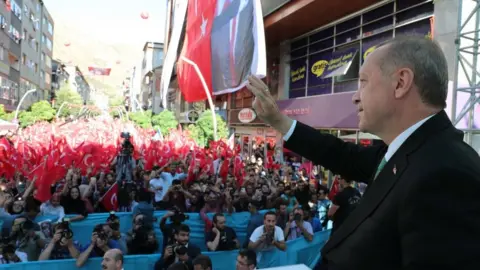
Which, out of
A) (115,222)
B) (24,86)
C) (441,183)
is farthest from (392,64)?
(24,86)

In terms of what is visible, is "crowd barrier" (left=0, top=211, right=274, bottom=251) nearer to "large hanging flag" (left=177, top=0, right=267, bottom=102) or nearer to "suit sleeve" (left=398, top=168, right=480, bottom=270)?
"suit sleeve" (left=398, top=168, right=480, bottom=270)

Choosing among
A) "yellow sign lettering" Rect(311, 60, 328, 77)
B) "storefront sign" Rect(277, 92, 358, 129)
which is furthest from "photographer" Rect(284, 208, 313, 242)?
"yellow sign lettering" Rect(311, 60, 328, 77)

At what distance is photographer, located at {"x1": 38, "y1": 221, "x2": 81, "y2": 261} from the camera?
500cm

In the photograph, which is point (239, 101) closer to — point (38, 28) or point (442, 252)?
point (442, 252)

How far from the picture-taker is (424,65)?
1.20 metres

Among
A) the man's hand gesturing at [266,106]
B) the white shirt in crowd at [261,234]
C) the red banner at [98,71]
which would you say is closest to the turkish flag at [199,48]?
the white shirt in crowd at [261,234]

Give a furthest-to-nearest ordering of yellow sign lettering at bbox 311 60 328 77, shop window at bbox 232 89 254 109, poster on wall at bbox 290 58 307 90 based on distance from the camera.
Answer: shop window at bbox 232 89 254 109
poster on wall at bbox 290 58 307 90
yellow sign lettering at bbox 311 60 328 77

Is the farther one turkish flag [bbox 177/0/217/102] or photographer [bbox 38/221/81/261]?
turkish flag [bbox 177/0/217/102]

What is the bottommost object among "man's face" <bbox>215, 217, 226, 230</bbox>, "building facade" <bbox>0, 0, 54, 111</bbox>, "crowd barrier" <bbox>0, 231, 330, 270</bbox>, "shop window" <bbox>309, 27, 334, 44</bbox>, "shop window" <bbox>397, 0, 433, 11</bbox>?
"crowd barrier" <bbox>0, 231, 330, 270</bbox>

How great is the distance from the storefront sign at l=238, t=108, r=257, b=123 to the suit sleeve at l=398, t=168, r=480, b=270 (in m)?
24.6

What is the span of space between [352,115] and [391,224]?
47.3ft

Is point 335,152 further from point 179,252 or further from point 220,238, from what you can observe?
point 220,238

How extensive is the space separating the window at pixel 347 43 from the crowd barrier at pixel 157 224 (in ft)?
23.4

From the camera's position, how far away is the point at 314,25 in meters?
20.5
